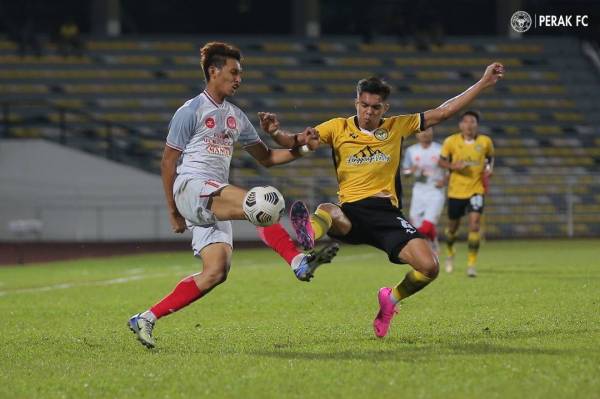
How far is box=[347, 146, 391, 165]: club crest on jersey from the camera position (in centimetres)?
932

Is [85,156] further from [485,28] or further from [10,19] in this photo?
[485,28]

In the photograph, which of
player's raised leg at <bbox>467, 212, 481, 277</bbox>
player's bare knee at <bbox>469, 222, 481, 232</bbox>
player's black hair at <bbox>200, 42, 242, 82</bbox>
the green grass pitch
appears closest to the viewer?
the green grass pitch

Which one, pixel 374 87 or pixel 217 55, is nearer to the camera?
pixel 217 55

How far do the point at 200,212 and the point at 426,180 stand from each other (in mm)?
11041

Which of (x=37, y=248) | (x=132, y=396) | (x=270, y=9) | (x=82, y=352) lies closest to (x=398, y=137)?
(x=82, y=352)

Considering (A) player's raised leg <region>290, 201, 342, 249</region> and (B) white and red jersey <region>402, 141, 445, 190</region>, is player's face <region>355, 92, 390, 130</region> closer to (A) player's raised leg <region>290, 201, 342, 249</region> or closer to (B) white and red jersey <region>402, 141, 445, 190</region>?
(A) player's raised leg <region>290, 201, 342, 249</region>

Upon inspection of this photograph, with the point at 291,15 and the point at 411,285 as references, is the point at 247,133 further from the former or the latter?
the point at 291,15

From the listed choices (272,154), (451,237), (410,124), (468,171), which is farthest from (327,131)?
(451,237)

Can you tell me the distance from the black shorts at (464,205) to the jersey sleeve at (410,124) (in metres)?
7.57

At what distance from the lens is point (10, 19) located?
117ft

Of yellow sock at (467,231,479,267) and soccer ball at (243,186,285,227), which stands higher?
soccer ball at (243,186,285,227)

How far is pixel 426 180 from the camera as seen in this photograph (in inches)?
750

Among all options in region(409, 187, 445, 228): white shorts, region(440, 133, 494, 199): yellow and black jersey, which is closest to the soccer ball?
region(440, 133, 494, 199): yellow and black jersey

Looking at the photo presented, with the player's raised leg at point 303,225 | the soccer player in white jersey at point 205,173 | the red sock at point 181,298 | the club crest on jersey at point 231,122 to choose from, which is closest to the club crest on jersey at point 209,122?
the soccer player in white jersey at point 205,173
